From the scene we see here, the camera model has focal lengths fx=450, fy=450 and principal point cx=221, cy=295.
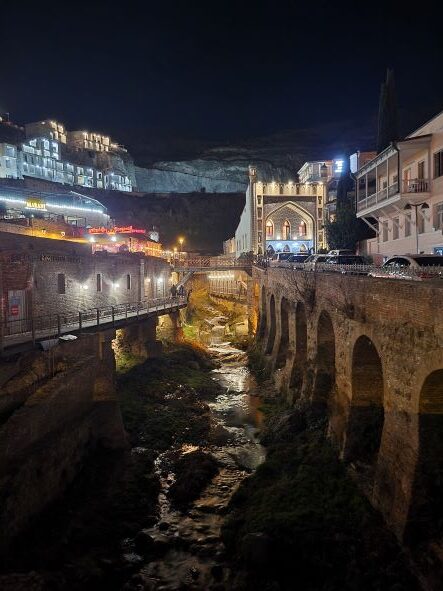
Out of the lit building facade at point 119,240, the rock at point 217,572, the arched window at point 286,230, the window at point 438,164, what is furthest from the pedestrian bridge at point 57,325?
the arched window at point 286,230

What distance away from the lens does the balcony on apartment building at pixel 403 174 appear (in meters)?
23.5

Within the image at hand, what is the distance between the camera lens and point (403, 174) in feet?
86.8

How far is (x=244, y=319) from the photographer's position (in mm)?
48281

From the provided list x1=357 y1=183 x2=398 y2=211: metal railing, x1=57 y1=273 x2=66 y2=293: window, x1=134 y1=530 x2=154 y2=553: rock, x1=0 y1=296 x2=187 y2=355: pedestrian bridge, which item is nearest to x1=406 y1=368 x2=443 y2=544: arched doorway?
x1=134 y1=530 x2=154 y2=553: rock

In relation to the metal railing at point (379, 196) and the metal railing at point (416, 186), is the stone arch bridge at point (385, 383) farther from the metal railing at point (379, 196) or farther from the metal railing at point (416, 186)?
the metal railing at point (379, 196)

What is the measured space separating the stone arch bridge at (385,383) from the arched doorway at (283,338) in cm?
670

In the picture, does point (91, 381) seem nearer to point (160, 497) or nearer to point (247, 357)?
point (160, 497)

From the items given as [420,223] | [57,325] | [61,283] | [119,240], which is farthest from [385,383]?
[119,240]

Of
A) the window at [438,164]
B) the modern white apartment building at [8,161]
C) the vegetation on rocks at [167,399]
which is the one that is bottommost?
the vegetation on rocks at [167,399]

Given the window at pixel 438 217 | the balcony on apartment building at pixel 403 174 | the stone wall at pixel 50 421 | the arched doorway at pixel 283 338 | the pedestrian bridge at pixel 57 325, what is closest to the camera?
the stone wall at pixel 50 421

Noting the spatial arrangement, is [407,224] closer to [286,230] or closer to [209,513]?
[209,513]

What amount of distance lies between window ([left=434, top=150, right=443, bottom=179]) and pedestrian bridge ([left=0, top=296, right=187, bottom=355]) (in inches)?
711

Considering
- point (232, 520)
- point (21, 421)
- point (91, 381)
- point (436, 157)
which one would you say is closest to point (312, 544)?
point (232, 520)

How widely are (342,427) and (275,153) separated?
313 ft
